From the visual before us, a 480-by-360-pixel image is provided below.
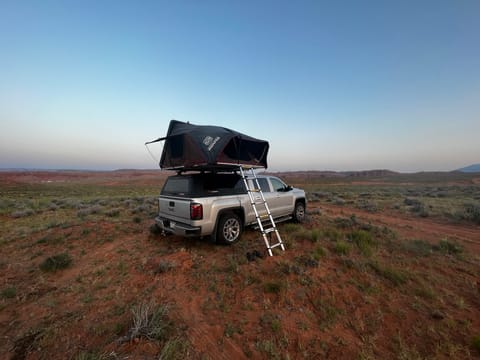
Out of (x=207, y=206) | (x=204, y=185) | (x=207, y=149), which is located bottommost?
(x=207, y=206)

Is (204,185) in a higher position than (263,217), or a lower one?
higher

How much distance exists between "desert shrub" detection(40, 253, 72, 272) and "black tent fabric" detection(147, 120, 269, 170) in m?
3.10

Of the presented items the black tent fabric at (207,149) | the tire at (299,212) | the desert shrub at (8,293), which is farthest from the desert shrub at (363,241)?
the desert shrub at (8,293)

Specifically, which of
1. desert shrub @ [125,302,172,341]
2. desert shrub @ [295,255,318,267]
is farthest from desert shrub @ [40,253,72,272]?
desert shrub @ [295,255,318,267]

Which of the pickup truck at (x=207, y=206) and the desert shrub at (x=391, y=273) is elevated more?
the pickup truck at (x=207, y=206)

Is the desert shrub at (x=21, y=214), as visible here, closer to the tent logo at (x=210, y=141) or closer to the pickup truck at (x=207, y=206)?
the pickup truck at (x=207, y=206)

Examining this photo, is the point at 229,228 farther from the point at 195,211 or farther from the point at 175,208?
the point at 175,208

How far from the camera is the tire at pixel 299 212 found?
286 inches

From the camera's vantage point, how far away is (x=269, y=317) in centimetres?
278

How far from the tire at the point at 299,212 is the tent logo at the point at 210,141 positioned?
4.20 m

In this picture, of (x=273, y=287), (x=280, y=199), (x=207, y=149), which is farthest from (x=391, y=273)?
(x=207, y=149)

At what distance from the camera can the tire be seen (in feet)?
23.8

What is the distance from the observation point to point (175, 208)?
4.81 m

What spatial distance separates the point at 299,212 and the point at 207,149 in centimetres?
469
